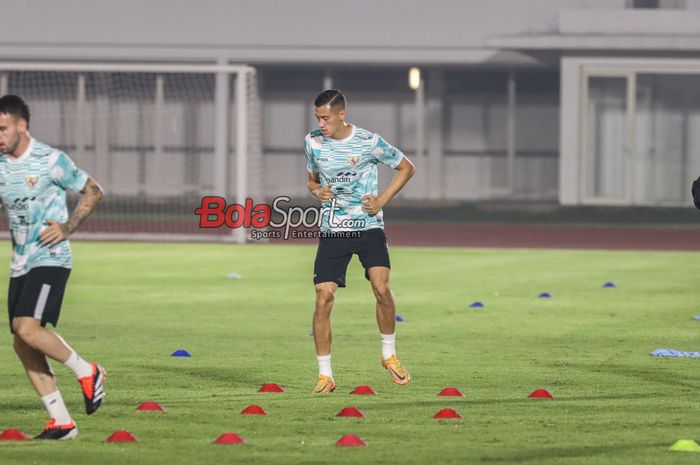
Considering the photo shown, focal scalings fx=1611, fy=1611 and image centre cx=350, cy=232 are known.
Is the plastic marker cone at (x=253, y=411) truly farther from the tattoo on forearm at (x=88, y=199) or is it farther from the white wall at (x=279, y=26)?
the white wall at (x=279, y=26)

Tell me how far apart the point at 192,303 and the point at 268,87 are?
2626cm

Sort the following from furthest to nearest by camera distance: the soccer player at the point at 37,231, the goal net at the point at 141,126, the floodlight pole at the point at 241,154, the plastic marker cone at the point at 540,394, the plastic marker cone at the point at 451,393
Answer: the goal net at the point at 141,126 < the floodlight pole at the point at 241,154 < the plastic marker cone at the point at 451,393 < the plastic marker cone at the point at 540,394 < the soccer player at the point at 37,231

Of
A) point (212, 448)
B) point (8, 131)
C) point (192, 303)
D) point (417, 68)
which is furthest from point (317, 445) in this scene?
point (417, 68)

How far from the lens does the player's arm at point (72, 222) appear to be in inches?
322

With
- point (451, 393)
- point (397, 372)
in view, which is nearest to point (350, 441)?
point (451, 393)

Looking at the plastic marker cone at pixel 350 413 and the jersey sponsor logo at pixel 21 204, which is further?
the plastic marker cone at pixel 350 413

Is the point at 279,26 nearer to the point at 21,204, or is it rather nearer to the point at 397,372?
the point at 397,372

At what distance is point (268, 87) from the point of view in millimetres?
42938

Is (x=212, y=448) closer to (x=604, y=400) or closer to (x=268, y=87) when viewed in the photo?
(x=604, y=400)

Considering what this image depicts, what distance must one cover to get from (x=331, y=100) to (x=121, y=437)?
3.14 m

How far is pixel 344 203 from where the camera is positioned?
10.5 m

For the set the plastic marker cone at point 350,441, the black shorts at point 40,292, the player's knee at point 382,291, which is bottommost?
the plastic marker cone at point 350,441

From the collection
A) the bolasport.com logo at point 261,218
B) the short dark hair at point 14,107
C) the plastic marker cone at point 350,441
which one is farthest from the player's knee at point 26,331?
the bolasport.com logo at point 261,218

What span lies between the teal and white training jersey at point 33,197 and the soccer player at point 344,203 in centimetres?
250
